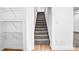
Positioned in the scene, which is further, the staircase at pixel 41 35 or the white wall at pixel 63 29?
the staircase at pixel 41 35

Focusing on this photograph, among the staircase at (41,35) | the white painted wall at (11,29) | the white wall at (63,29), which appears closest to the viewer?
the white wall at (63,29)

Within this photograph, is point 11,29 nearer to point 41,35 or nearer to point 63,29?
point 41,35

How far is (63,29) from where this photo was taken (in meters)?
1.79

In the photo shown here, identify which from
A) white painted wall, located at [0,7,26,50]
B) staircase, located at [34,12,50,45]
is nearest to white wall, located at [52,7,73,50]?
staircase, located at [34,12,50,45]

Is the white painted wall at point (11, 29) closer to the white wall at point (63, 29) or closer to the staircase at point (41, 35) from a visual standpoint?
the staircase at point (41, 35)

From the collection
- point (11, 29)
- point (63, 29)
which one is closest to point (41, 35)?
point (63, 29)

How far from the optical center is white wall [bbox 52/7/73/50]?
1.64 meters

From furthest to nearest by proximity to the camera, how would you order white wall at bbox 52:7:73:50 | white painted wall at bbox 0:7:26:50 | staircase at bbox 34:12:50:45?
staircase at bbox 34:12:50:45 < white painted wall at bbox 0:7:26:50 < white wall at bbox 52:7:73:50

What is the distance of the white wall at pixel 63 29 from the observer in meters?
1.64

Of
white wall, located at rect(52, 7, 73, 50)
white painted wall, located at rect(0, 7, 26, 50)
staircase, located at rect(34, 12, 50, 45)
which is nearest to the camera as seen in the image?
white wall, located at rect(52, 7, 73, 50)

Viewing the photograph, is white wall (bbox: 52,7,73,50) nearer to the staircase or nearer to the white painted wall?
the staircase

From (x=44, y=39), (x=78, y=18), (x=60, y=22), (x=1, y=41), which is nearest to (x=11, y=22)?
(x=1, y=41)

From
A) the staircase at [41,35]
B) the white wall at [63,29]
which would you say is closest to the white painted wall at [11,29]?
the staircase at [41,35]

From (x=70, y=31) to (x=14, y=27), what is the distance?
3.07 feet
